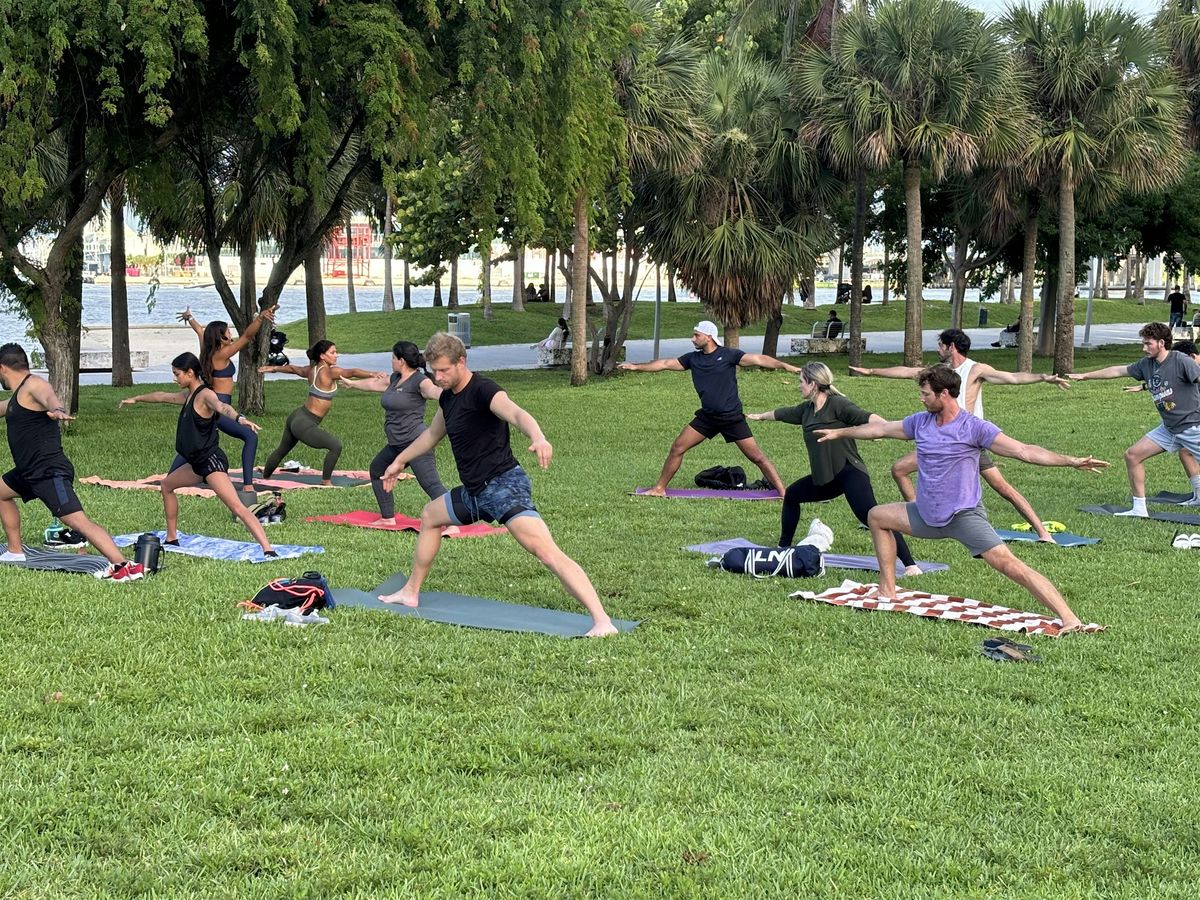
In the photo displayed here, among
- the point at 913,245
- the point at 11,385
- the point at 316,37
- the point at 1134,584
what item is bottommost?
the point at 1134,584

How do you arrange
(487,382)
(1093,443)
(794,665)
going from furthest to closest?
1. (1093,443)
2. (487,382)
3. (794,665)

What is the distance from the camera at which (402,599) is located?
8.95 metres

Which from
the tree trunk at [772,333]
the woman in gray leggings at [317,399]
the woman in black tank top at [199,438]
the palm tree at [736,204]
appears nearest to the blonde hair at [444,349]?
the woman in black tank top at [199,438]

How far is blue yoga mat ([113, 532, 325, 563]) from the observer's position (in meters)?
10.4

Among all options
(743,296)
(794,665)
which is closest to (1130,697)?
(794,665)

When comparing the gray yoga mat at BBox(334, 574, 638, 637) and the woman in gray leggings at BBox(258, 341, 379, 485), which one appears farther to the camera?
the woman in gray leggings at BBox(258, 341, 379, 485)

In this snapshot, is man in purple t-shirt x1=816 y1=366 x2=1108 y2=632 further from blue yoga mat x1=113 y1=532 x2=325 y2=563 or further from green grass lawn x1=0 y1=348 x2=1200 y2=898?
blue yoga mat x1=113 y1=532 x2=325 y2=563

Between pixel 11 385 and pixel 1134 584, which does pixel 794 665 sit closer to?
pixel 1134 584

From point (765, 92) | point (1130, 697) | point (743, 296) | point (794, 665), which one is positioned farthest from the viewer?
point (765, 92)

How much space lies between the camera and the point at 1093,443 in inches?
757

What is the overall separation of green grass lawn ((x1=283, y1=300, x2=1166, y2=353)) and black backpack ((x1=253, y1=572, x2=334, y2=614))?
28.9 m

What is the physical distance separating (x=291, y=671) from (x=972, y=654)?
385 cm

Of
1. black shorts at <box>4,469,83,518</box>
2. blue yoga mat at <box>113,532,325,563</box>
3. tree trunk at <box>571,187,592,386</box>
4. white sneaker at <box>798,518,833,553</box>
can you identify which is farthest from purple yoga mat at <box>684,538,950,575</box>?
tree trunk at <box>571,187,592,386</box>

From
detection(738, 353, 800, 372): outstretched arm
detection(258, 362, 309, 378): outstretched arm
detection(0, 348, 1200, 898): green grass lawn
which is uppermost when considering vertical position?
detection(738, 353, 800, 372): outstretched arm
